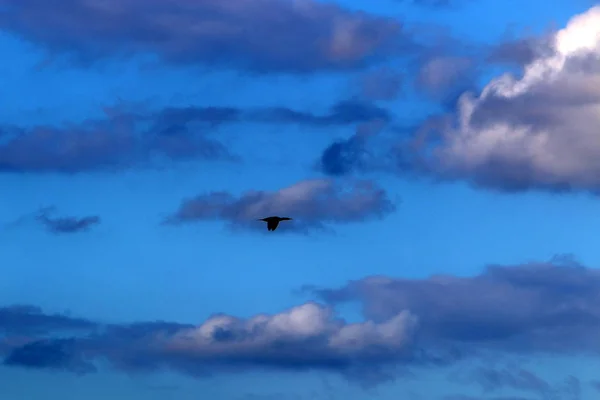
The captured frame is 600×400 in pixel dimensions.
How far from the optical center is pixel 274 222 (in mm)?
84062
